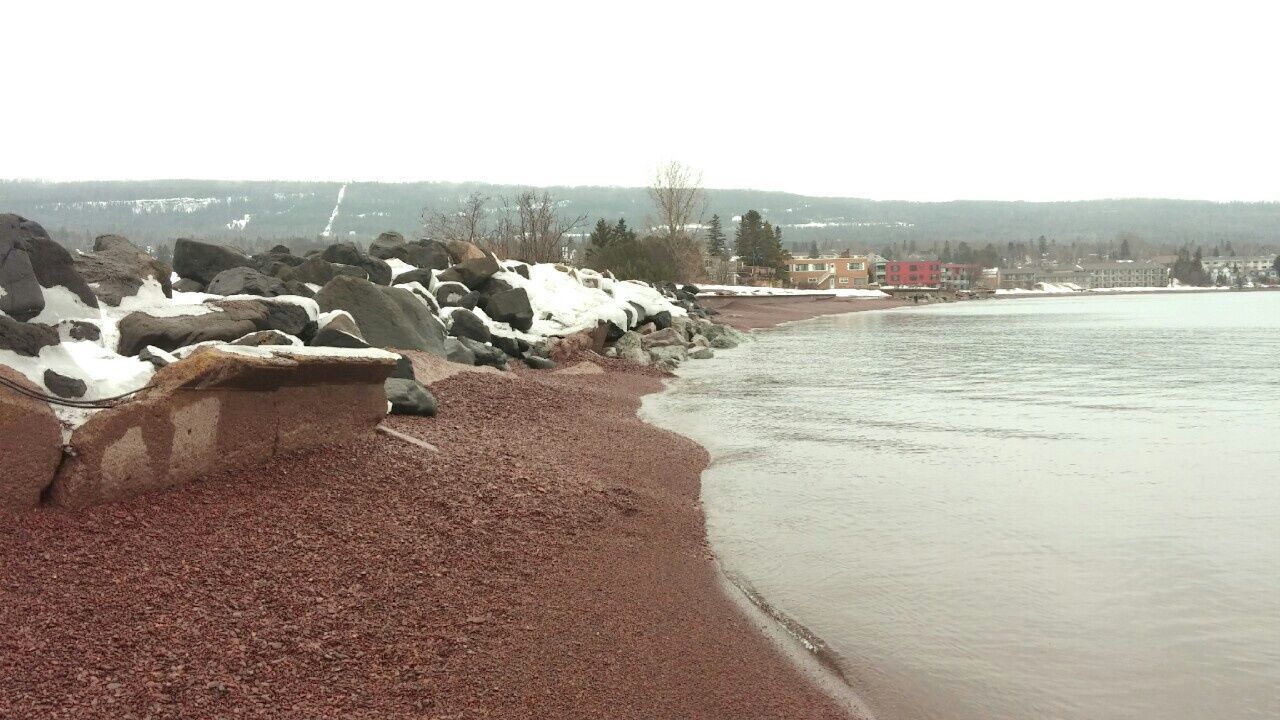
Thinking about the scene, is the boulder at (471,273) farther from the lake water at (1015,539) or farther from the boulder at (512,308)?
the lake water at (1015,539)

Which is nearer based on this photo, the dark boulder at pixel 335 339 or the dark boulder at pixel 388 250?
the dark boulder at pixel 335 339

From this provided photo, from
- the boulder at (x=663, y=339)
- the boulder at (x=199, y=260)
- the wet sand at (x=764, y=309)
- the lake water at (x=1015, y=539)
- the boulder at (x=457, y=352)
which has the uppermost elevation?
the boulder at (x=199, y=260)

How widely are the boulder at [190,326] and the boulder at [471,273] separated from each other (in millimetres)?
9521

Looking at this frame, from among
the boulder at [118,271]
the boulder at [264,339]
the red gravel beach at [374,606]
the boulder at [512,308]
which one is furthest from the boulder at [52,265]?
the boulder at [512,308]

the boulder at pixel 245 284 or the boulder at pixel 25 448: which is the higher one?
the boulder at pixel 245 284

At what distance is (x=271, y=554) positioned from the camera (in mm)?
4707

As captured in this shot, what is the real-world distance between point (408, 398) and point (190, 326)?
1926 mm

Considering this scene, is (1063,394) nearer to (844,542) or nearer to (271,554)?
(844,542)

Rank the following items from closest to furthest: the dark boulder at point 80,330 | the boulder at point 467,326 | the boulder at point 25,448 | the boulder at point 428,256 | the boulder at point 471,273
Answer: the boulder at point 25,448 < the dark boulder at point 80,330 < the boulder at point 467,326 < the boulder at point 471,273 < the boulder at point 428,256

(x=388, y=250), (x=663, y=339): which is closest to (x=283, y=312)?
(x=388, y=250)

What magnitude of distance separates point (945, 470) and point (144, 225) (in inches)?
3060

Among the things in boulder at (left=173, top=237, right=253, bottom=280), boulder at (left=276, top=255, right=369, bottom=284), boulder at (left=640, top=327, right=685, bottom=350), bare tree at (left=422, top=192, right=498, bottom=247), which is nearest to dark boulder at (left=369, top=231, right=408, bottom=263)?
boulder at (left=276, top=255, right=369, bottom=284)

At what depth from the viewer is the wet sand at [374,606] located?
3.58 m

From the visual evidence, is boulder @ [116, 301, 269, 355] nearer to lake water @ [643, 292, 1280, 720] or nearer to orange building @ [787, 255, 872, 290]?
lake water @ [643, 292, 1280, 720]
